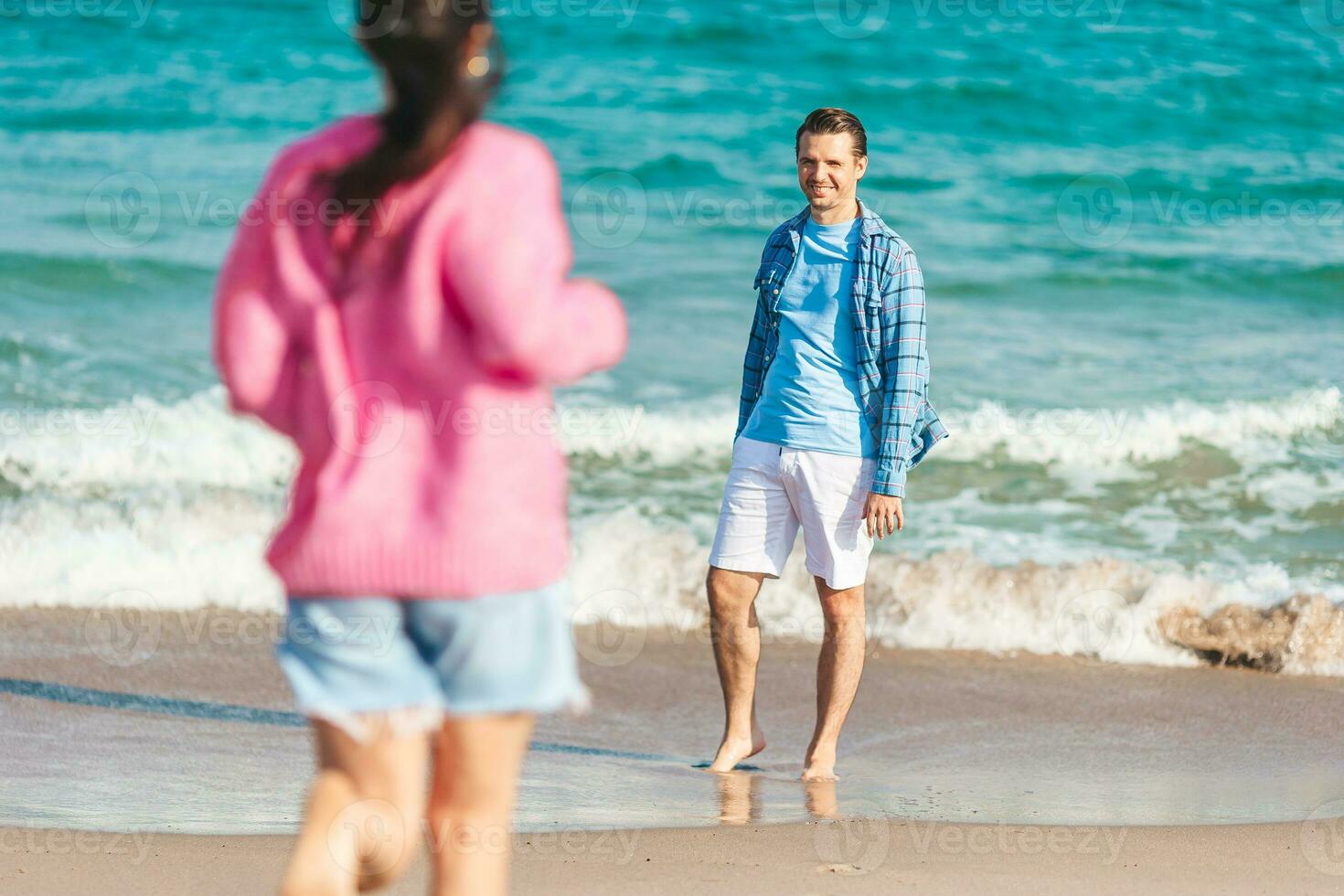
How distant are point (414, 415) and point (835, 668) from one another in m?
2.66

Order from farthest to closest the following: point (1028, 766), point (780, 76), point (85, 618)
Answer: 1. point (780, 76)
2. point (85, 618)
3. point (1028, 766)

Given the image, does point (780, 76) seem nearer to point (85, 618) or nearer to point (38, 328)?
point (38, 328)

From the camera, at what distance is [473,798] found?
1.93m

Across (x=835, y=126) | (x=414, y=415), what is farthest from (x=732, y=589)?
(x=414, y=415)

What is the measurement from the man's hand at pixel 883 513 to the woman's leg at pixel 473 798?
2.31m

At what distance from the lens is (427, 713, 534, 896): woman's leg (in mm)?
1909

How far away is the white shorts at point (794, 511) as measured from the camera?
4.18 metres

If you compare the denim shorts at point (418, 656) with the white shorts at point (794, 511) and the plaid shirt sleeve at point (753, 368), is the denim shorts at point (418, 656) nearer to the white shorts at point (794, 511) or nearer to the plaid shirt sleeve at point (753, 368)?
the white shorts at point (794, 511)

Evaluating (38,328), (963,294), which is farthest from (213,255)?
(963,294)

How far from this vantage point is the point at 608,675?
558cm

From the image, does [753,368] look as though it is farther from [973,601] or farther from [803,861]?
[973,601]

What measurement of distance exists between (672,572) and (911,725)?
1.80 metres

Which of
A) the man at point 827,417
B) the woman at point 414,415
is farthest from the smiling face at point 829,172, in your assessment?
the woman at point 414,415

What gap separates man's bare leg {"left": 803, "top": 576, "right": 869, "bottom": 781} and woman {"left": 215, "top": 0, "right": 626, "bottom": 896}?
95.8 inches
